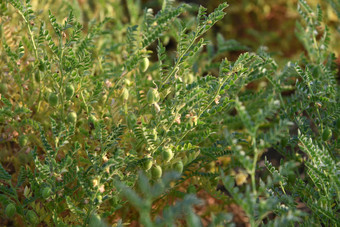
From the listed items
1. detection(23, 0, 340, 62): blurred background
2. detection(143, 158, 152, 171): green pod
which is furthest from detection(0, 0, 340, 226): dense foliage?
detection(23, 0, 340, 62): blurred background

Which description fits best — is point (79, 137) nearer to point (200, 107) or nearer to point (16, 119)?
point (16, 119)

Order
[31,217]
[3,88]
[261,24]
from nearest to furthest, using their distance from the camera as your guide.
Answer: [31,217] → [3,88] → [261,24]

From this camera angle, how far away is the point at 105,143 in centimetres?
97

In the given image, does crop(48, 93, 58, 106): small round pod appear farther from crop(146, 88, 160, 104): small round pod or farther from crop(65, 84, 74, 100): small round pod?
crop(146, 88, 160, 104): small round pod

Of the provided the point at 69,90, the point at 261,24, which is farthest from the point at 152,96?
the point at 261,24

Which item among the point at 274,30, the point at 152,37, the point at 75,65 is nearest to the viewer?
the point at 75,65

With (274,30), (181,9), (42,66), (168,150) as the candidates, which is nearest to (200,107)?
(168,150)

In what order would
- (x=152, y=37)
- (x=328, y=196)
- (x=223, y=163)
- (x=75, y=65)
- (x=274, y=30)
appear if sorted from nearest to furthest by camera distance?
(x=328, y=196), (x=75, y=65), (x=152, y=37), (x=223, y=163), (x=274, y=30)

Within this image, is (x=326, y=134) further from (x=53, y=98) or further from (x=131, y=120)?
(x=53, y=98)

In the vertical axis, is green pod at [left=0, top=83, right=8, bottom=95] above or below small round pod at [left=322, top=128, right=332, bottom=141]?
above

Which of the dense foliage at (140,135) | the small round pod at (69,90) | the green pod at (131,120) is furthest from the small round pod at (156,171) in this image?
the small round pod at (69,90)

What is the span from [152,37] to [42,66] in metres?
0.29

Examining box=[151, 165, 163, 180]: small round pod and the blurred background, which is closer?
box=[151, 165, 163, 180]: small round pod

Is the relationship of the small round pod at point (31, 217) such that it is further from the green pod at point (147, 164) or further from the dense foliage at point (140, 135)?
the green pod at point (147, 164)
